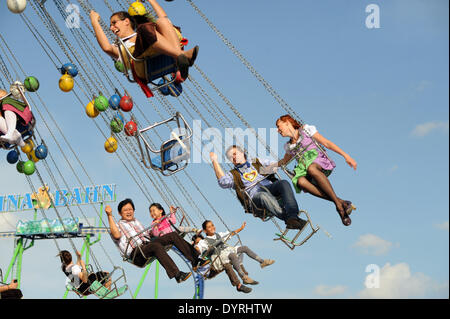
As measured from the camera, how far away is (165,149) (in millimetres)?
8062

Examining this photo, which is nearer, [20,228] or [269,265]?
[269,265]

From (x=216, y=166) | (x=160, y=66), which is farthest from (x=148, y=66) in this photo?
(x=216, y=166)

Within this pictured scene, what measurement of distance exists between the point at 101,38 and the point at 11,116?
6.71 feet

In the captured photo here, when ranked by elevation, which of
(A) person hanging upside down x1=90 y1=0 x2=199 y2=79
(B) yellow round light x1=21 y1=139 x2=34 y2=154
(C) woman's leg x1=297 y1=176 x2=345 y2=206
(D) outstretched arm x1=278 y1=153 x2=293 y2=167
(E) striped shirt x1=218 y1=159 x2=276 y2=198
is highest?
(A) person hanging upside down x1=90 y1=0 x2=199 y2=79

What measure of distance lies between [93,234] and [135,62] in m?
23.7

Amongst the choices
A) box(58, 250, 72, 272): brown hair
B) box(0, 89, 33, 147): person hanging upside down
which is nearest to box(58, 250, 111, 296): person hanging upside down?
box(58, 250, 72, 272): brown hair

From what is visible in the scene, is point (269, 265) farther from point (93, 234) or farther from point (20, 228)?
point (20, 228)

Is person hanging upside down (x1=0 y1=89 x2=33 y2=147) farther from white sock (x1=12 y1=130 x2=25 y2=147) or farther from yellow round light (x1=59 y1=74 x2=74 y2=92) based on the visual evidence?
yellow round light (x1=59 y1=74 x2=74 y2=92)

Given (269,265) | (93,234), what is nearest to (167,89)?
(269,265)

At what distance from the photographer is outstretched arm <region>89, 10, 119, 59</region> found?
317 inches

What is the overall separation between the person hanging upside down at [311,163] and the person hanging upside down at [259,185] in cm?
25

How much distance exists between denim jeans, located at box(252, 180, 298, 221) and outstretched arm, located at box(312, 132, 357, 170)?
830 millimetres

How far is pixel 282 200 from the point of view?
8.62m
